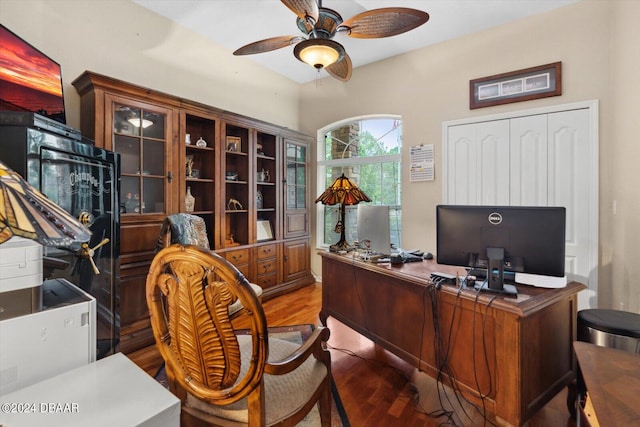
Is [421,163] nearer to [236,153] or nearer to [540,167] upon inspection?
[540,167]

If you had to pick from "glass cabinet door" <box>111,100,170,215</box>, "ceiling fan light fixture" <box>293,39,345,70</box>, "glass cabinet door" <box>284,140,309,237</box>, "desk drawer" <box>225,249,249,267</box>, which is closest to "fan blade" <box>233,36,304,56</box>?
"ceiling fan light fixture" <box>293,39,345,70</box>

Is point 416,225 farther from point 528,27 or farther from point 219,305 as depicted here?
point 219,305

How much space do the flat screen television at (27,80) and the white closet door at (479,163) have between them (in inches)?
142

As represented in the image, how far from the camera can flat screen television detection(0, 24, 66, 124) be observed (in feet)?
5.54

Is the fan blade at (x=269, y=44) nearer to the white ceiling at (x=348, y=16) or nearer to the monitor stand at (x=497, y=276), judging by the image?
the white ceiling at (x=348, y=16)

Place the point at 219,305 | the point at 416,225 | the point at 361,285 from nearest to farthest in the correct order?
the point at 219,305, the point at 361,285, the point at 416,225

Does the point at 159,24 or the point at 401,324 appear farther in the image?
the point at 159,24

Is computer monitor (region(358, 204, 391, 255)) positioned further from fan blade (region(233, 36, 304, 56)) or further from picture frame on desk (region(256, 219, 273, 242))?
picture frame on desk (region(256, 219, 273, 242))

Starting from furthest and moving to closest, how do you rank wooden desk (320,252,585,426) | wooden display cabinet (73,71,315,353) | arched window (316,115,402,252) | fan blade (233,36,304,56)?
arched window (316,115,402,252) → wooden display cabinet (73,71,315,353) → fan blade (233,36,304,56) → wooden desk (320,252,585,426)

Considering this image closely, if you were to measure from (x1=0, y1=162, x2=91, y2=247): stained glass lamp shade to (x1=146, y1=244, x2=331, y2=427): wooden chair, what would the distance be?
1.03 feet

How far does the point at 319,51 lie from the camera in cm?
207

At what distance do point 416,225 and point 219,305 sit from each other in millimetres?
3121

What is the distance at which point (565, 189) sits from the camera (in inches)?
108

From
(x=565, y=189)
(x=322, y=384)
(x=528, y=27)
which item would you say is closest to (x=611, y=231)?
(x=565, y=189)
